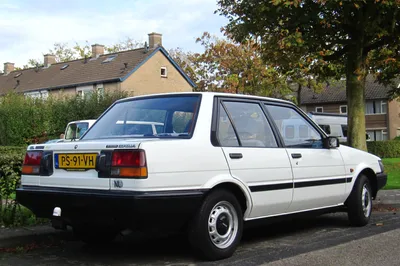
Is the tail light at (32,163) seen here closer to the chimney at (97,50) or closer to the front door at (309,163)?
the front door at (309,163)

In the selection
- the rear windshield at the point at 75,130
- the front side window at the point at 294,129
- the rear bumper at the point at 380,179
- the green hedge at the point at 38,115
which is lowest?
the rear bumper at the point at 380,179

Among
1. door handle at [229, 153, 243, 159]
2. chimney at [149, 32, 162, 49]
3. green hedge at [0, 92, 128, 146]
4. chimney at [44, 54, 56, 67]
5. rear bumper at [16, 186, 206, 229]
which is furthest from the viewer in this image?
chimney at [44, 54, 56, 67]

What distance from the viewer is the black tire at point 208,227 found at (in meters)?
5.04

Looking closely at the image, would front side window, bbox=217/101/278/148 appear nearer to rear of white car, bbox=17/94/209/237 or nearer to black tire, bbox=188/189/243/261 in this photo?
rear of white car, bbox=17/94/209/237

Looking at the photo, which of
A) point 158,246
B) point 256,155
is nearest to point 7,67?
point 158,246

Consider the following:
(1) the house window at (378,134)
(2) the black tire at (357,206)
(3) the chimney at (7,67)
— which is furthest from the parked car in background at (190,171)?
(3) the chimney at (7,67)

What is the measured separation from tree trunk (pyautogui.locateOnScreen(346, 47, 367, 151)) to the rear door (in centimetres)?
795

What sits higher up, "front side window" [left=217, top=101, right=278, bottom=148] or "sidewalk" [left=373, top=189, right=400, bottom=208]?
"front side window" [left=217, top=101, right=278, bottom=148]

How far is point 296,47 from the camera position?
13.1 m

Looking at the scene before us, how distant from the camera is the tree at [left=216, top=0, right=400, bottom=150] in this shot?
12.6m

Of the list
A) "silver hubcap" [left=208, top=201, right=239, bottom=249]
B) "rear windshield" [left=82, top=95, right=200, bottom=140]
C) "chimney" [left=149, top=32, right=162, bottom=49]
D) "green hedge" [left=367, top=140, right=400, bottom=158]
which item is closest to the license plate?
"rear windshield" [left=82, top=95, right=200, bottom=140]

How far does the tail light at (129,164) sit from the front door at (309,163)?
7.34 feet

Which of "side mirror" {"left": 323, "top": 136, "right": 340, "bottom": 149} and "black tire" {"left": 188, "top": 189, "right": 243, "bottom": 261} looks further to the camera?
"side mirror" {"left": 323, "top": 136, "right": 340, "bottom": 149}

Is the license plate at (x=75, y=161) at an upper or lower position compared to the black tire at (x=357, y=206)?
upper
